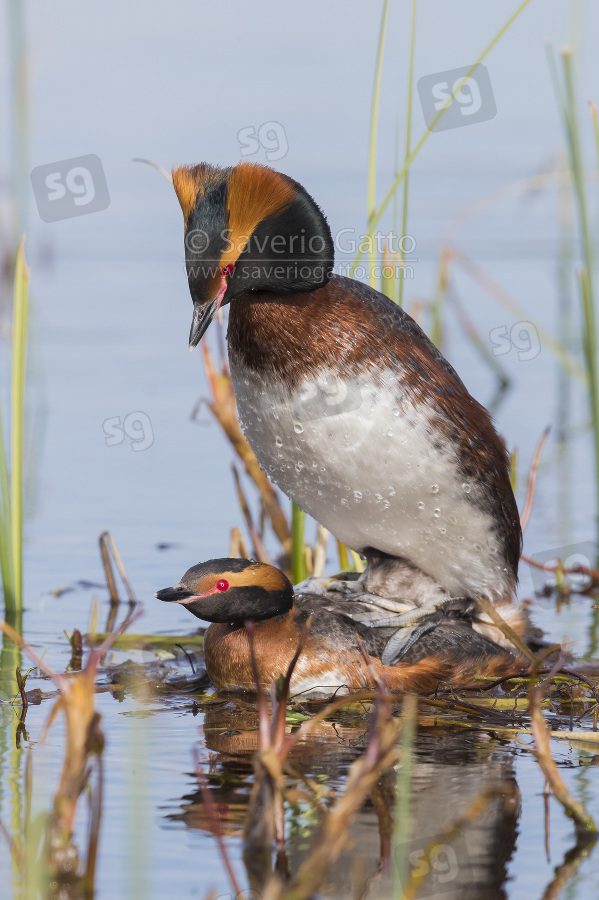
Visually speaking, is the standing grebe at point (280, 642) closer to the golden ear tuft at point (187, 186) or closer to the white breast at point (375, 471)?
the white breast at point (375, 471)

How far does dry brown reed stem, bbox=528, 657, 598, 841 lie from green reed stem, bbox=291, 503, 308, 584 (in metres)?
2.66

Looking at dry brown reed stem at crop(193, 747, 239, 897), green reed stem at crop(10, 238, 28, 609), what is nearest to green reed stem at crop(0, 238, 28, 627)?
green reed stem at crop(10, 238, 28, 609)

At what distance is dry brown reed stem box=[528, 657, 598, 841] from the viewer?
4.24 m

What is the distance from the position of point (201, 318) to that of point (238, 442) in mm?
2118

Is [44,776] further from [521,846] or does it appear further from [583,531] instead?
[583,531]

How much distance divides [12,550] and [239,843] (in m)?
2.88

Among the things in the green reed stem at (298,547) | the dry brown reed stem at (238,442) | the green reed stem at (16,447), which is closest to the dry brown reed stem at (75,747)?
the green reed stem at (16,447)

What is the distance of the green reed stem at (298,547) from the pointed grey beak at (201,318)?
4.57 feet

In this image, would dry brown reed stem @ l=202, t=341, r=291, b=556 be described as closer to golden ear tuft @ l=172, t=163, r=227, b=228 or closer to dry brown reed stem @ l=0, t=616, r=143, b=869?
golden ear tuft @ l=172, t=163, r=227, b=228

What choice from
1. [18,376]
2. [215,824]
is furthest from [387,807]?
[18,376]

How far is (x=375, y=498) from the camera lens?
6.14 m

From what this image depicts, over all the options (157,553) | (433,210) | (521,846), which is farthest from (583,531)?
(433,210)

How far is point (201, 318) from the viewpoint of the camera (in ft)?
19.1

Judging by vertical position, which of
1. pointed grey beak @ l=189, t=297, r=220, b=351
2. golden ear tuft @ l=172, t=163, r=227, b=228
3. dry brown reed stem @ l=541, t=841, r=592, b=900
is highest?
golden ear tuft @ l=172, t=163, r=227, b=228
